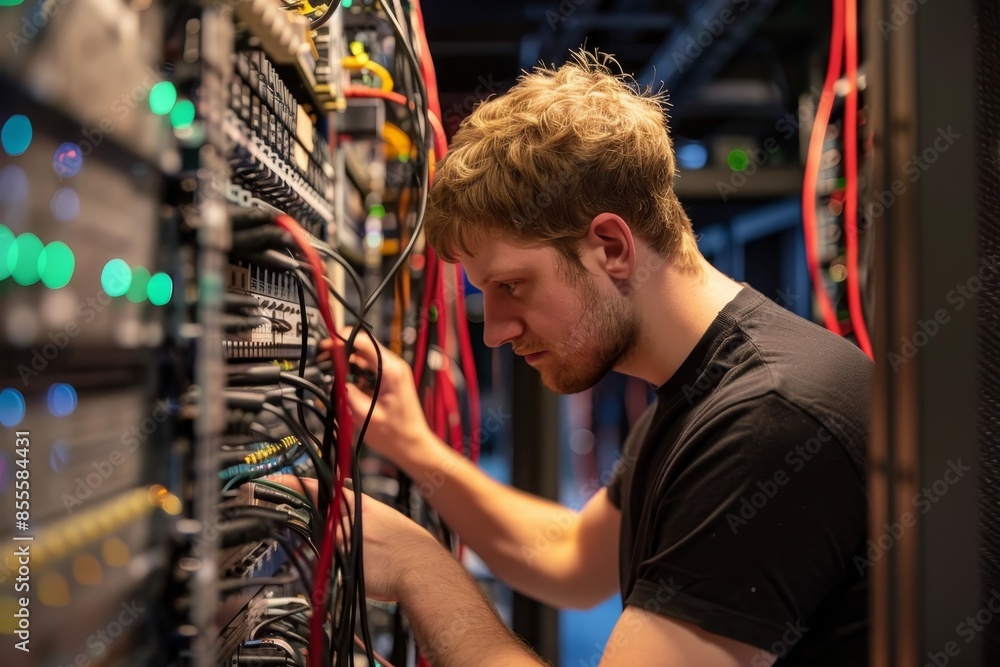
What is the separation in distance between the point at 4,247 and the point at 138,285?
12 centimetres

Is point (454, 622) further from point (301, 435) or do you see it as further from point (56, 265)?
point (56, 265)

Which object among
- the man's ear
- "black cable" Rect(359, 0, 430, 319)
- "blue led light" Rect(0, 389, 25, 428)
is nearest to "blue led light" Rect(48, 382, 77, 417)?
"blue led light" Rect(0, 389, 25, 428)

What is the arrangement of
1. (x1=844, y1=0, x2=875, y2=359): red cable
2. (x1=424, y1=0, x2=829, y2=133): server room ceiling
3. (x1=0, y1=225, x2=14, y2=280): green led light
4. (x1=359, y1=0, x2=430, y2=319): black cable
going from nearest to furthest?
(x1=0, y1=225, x2=14, y2=280): green led light, (x1=359, y1=0, x2=430, y2=319): black cable, (x1=844, y1=0, x2=875, y2=359): red cable, (x1=424, y1=0, x2=829, y2=133): server room ceiling

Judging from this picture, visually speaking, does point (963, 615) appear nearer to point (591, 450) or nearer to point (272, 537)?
point (272, 537)

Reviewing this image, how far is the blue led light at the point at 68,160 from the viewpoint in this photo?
0.51 m

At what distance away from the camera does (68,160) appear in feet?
1.71

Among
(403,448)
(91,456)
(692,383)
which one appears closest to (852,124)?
(692,383)

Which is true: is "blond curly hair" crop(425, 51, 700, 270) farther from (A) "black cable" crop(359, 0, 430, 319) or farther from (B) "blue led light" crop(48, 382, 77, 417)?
(B) "blue led light" crop(48, 382, 77, 417)

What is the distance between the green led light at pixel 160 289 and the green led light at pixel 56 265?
0.07 m

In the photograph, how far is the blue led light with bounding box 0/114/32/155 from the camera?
0.46m

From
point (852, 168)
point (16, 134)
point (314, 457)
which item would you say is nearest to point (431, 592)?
point (314, 457)

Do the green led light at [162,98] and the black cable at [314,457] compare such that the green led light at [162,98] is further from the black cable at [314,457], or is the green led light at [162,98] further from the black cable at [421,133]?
the black cable at [421,133]

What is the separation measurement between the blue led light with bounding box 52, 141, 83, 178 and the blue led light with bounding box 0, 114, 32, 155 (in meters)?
0.03

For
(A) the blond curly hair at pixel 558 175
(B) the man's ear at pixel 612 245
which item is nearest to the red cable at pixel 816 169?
(A) the blond curly hair at pixel 558 175
